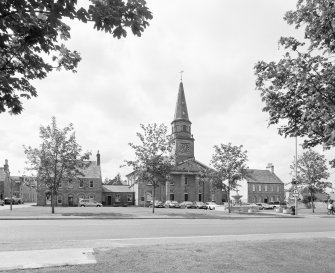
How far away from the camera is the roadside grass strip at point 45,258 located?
8283mm

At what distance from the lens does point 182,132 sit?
3553 inches

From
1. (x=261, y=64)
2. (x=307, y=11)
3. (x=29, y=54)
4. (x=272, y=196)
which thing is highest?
(x=307, y=11)

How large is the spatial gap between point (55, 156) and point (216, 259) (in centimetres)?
3102

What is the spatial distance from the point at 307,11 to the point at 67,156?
31798 mm

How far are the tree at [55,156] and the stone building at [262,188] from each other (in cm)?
5797

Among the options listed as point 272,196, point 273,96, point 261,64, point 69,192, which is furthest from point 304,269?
point 272,196

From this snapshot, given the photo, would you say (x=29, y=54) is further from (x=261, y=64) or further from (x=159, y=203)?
(x=159, y=203)

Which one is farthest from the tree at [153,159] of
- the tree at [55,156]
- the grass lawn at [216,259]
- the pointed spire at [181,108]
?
the pointed spire at [181,108]

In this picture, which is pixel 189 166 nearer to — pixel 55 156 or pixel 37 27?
pixel 55 156

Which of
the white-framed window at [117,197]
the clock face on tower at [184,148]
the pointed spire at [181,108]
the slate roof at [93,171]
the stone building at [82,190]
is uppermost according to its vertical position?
the pointed spire at [181,108]

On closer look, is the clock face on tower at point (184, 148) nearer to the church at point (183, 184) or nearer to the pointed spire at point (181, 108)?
the church at point (183, 184)

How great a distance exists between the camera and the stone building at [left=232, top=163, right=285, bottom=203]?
90062 mm

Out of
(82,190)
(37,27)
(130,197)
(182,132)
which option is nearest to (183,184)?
(130,197)

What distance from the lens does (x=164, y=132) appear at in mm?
42281
